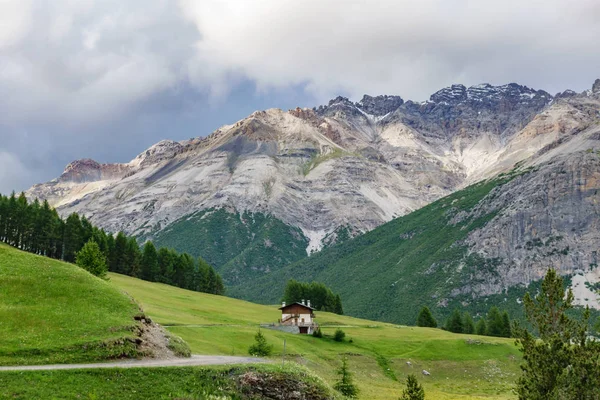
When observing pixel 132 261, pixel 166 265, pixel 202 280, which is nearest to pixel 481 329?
pixel 202 280

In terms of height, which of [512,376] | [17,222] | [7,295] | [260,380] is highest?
[17,222]

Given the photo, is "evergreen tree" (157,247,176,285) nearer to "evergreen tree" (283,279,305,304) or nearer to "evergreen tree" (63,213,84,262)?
"evergreen tree" (63,213,84,262)

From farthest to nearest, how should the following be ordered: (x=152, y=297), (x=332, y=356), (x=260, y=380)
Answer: (x=152, y=297) < (x=332, y=356) < (x=260, y=380)

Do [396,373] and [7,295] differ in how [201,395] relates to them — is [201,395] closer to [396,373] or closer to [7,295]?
[7,295]

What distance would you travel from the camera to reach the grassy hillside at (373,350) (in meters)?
73.1

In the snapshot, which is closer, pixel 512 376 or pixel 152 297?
pixel 512 376

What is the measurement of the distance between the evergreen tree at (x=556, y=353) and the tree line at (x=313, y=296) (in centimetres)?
13235

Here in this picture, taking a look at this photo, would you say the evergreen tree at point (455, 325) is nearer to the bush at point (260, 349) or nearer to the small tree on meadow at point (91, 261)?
the bush at point (260, 349)

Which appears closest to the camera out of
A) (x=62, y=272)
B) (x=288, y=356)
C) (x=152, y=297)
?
(x=62, y=272)

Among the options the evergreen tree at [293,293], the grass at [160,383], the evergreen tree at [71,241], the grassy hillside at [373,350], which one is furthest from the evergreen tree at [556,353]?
the evergreen tree at [293,293]

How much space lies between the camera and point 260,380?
40.0 meters

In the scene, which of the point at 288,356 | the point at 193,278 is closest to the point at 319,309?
the point at 193,278

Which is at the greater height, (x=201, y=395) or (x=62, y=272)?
(x=62, y=272)

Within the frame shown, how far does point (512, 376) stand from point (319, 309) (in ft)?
274
